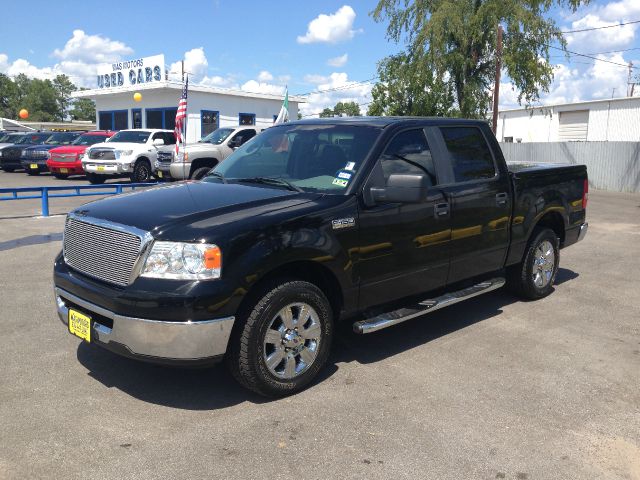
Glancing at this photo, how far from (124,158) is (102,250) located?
15046 mm

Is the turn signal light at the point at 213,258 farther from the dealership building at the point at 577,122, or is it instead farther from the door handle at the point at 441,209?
the dealership building at the point at 577,122

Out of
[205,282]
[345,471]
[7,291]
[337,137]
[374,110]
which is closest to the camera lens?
[345,471]

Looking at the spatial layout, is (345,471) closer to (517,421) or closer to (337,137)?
(517,421)

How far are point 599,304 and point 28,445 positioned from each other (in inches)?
222

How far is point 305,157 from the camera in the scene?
4.95 meters

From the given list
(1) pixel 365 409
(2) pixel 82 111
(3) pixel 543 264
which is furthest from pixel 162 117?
(2) pixel 82 111

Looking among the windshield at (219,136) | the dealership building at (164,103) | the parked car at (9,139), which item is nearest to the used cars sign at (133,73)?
the dealership building at (164,103)

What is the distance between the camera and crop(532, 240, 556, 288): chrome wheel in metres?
6.43

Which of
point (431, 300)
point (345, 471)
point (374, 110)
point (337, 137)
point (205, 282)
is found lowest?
point (345, 471)

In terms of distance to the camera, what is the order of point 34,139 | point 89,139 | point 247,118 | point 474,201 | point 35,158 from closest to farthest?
point 474,201
point 89,139
point 35,158
point 34,139
point 247,118

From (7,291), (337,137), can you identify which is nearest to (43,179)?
(7,291)

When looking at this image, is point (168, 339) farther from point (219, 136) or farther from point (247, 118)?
point (247, 118)

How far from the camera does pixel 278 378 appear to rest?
3979 millimetres

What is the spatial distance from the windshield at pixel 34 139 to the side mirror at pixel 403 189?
23.9m
